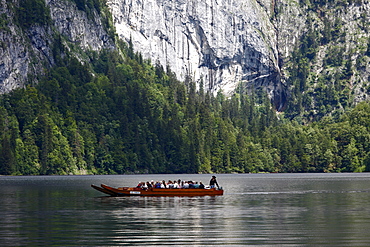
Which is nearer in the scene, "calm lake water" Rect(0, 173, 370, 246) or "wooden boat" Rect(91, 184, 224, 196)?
"calm lake water" Rect(0, 173, 370, 246)

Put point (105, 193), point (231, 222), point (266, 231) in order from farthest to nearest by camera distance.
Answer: point (105, 193) < point (231, 222) < point (266, 231)

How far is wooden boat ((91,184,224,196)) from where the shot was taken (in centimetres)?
11612

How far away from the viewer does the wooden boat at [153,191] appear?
11612 cm

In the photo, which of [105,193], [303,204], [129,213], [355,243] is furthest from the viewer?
[105,193]

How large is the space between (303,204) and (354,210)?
1242 cm

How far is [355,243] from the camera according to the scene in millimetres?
54219

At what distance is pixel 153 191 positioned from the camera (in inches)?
4636

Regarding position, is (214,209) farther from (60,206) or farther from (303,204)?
(60,206)

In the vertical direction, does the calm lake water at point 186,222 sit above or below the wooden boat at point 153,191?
below

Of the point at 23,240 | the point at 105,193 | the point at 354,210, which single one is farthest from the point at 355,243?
the point at 105,193

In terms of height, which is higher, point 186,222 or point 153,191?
point 153,191

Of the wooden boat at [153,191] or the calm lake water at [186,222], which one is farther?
the wooden boat at [153,191]

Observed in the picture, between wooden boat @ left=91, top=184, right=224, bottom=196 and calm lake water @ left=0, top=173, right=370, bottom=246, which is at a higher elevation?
wooden boat @ left=91, top=184, right=224, bottom=196

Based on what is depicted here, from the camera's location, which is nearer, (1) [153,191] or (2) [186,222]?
(2) [186,222]
